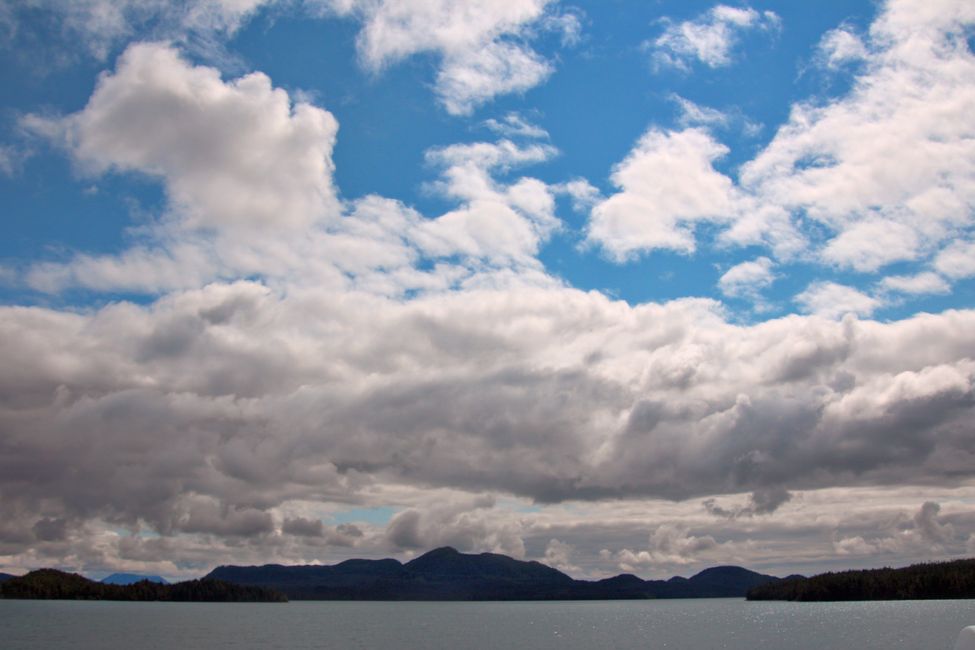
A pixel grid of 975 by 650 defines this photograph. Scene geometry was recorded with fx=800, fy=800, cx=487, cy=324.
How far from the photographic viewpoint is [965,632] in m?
67.2

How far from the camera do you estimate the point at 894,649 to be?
198000mm

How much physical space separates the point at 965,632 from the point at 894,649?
154 metres

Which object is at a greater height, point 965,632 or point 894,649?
point 965,632

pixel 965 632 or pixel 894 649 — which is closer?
pixel 965 632
